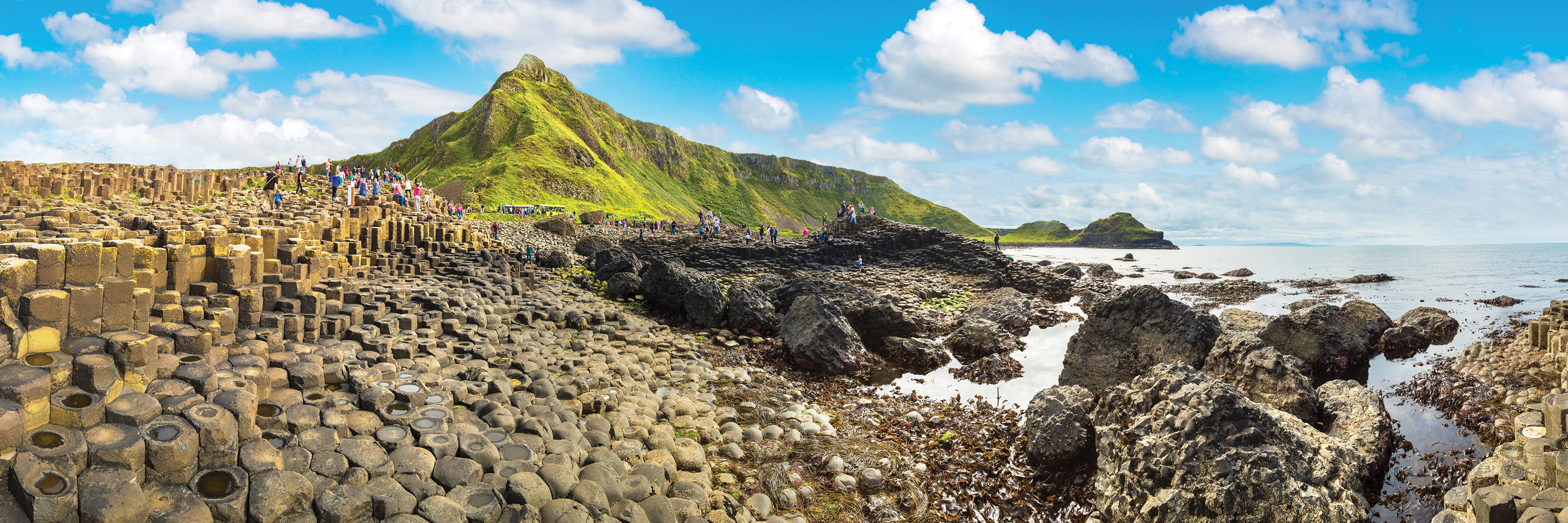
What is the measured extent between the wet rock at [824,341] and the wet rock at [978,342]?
295cm

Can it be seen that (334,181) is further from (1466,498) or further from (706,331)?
(1466,498)

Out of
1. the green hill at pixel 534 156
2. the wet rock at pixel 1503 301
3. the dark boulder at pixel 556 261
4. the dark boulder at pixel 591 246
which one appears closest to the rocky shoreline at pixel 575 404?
the dark boulder at pixel 556 261

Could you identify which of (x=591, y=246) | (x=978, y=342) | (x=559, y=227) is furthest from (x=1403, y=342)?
(x=559, y=227)

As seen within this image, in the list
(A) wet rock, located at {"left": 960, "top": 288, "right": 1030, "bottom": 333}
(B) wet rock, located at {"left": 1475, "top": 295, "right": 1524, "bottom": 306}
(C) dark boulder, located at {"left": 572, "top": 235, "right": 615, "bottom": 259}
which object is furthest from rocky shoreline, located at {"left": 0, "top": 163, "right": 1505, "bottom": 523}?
(B) wet rock, located at {"left": 1475, "top": 295, "right": 1524, "bottom": 306}

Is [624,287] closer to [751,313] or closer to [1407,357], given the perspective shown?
[751,313]

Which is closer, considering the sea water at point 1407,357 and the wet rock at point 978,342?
the sea water at point 1407,357

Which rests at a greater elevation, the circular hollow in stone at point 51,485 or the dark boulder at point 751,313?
the circular hollow in stone at point 51,485

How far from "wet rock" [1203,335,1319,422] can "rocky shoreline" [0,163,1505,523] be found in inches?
1.9

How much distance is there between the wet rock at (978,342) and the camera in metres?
18.0

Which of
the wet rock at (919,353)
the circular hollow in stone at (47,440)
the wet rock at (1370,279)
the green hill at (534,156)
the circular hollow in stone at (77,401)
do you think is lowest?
the wet rock at (919,353)

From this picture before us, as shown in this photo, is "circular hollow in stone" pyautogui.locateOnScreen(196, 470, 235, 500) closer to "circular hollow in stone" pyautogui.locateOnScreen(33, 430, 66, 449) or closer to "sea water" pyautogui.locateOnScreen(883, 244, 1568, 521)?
"circular hollow in stone" pyautogui.locateOnScreen(33, 430, 66, 449)

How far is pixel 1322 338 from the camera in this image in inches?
674

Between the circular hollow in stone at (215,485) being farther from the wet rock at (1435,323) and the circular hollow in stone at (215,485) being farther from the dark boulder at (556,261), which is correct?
the wet rock at (1435,323)

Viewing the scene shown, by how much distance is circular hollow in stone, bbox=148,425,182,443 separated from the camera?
5496mm
